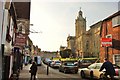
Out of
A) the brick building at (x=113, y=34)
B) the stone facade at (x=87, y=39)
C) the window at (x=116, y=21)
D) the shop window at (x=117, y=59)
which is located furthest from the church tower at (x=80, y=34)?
the shop window at (x=117, y=59)

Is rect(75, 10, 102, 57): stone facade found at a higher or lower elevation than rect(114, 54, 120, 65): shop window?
higher

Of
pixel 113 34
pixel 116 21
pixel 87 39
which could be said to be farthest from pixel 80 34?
pixel 116 21

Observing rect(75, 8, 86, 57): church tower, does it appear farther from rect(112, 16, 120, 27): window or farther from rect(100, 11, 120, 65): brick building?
rect(112, 16, 120, 27): window

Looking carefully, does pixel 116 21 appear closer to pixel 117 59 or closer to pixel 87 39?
pixel 117 59

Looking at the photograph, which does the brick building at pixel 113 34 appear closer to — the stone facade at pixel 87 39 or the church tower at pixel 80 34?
the stone facade at pixel 87 39

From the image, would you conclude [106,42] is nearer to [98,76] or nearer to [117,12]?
[117,12]

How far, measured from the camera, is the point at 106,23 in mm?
31828

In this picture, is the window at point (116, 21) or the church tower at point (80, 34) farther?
the church tower at point (80, 34)

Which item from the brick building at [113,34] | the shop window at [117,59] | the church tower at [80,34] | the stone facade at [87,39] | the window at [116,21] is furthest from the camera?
the church tower at [80,34]

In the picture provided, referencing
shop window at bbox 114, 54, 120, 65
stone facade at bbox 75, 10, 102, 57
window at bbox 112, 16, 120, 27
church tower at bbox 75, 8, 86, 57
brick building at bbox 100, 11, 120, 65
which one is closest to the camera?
window at bbox 112, 16, 120, 27

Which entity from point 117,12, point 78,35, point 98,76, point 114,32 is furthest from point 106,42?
point 78,35

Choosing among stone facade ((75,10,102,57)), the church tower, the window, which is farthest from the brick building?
the church tower

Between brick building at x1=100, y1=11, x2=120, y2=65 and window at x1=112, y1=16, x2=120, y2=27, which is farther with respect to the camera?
brick building at x1=100, y1=11, x2=120, y2=65

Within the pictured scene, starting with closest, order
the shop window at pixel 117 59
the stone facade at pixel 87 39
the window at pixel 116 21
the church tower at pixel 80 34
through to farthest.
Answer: the window at pixel 116 21
the shop window at pixel 117 59
the stone facade at pixel 87 39
the church tower at pixel 80 34
